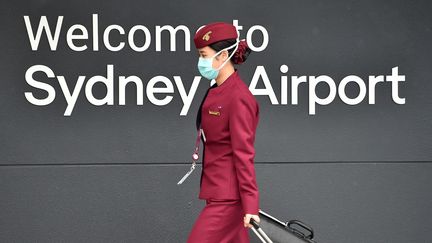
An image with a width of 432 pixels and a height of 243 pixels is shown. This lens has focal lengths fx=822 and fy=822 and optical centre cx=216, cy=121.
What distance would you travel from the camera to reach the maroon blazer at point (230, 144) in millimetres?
4516

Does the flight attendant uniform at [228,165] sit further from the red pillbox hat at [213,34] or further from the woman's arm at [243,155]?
the red pillbox hat at [213,34]

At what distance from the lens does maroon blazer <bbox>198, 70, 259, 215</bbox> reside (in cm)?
452

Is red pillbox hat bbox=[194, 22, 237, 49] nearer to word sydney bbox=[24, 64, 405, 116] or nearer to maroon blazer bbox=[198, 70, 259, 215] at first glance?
maroon blazer bbox=[198, 70, 259, 215]

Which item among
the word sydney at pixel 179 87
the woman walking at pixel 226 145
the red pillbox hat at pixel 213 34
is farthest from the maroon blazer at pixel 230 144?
the word sydney at pixel 179 87

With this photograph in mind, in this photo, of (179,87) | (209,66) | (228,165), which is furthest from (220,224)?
(179,87)

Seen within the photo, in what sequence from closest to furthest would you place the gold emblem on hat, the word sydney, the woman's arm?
the woman's arm → the gold emblem on hat → the word sydney

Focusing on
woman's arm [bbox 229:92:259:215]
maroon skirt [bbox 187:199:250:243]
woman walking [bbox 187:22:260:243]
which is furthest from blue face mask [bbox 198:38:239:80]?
maroon skirt [bbox 187:199:250:243]

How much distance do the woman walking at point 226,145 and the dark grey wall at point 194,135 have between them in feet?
5.10

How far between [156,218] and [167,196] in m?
0.19

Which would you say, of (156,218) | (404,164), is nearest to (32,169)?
(156,218)

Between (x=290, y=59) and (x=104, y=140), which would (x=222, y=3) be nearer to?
(x=290, y=59)

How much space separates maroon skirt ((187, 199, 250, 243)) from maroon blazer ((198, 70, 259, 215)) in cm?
6

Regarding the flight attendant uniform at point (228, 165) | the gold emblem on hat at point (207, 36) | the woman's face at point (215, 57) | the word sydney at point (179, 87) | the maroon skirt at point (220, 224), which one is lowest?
the maroon skirt at point (220, 224)

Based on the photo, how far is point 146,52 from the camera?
248 inches
